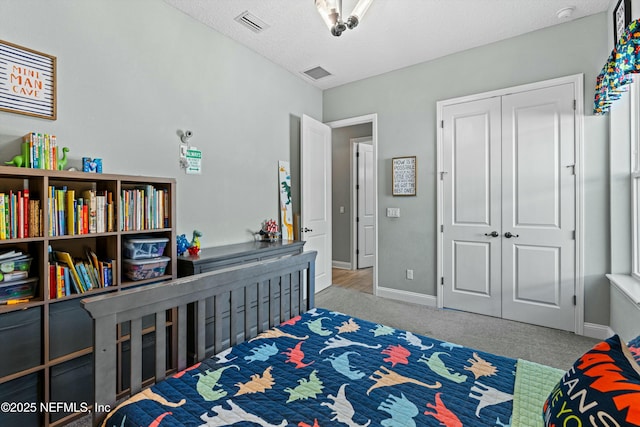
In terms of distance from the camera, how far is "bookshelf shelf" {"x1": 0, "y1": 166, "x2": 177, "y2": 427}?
5.12ft

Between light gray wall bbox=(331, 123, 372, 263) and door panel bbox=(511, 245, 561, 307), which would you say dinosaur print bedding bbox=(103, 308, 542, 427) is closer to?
door panel bbox=(511, 245, 561, 307)

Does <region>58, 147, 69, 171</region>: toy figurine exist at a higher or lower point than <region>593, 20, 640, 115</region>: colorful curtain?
lower

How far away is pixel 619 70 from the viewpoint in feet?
6.66

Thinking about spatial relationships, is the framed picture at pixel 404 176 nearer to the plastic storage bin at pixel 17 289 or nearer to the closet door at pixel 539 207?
the closet door at pixel 539 207

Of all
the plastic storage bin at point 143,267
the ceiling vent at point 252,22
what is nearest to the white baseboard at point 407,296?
the plastic storage bin at point 143,267

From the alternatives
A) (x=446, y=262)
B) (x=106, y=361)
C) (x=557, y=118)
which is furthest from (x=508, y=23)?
(x=106, y=361)

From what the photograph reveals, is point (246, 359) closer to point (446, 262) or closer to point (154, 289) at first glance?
point (154, 289)

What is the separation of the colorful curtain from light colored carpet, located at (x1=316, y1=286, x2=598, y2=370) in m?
2.04

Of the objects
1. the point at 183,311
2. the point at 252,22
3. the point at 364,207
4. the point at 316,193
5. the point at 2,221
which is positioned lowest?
the point at 183,311

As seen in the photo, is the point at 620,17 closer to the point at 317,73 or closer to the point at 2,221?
the point at 317,73

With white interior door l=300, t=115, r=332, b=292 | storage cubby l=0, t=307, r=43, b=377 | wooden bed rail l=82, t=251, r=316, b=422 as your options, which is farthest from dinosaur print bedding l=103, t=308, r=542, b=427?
white interior door l=300, t=115, r=332, b=292

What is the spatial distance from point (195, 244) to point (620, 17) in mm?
3769

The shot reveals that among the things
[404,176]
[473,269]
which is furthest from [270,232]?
[473,269]

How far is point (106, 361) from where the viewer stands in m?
1.13
